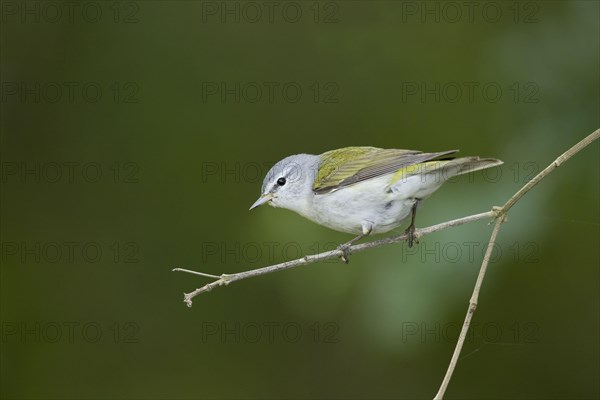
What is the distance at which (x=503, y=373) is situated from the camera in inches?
163

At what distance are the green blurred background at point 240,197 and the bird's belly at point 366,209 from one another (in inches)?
18.8

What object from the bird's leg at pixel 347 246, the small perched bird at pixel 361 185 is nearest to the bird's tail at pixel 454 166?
the small perched bird at pixel 361 185

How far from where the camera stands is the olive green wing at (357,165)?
131 inches

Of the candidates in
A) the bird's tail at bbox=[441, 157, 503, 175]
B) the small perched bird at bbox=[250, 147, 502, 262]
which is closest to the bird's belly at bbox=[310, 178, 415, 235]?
the small perched bird at bbox=[250, 147, 502, 262]

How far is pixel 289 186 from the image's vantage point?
3.76m

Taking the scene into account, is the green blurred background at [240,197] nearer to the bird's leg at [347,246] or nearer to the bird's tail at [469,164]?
the bird's leg at [347,246]

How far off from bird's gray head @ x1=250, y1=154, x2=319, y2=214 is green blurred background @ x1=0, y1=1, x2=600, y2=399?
548 mm

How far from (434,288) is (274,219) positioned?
1256 mm

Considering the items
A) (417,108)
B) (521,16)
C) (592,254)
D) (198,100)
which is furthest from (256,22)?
(592,254)

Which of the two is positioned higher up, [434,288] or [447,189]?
[447,189]

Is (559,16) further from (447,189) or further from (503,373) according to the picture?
(503,373)

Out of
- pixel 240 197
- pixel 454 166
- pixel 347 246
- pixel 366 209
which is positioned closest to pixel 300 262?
pixel 347 246

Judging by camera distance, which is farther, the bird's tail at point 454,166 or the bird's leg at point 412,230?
the bird's leg at point 412,230

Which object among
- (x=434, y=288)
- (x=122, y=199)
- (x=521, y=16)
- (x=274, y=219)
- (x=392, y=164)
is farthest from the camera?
(x=122, y=199)
